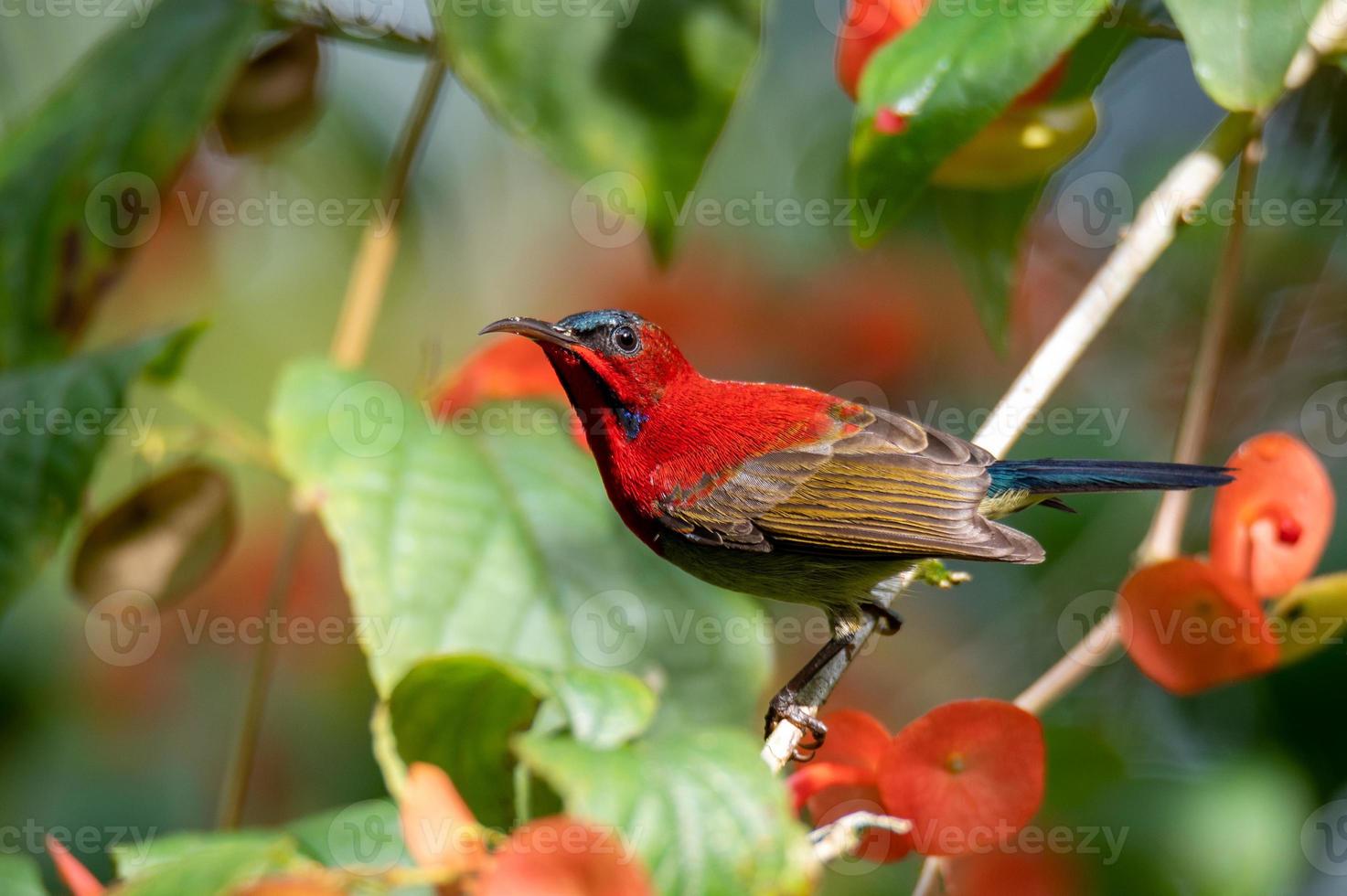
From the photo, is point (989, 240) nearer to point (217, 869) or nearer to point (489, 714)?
point (489, 714)

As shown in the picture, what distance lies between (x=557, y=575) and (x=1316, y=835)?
5.59 ft

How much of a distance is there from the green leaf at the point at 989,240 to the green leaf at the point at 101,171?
1417 millimetres

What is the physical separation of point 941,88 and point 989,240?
713mm

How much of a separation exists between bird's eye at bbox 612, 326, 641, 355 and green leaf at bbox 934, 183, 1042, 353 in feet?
2.16

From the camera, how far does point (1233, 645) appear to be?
1846 mm
